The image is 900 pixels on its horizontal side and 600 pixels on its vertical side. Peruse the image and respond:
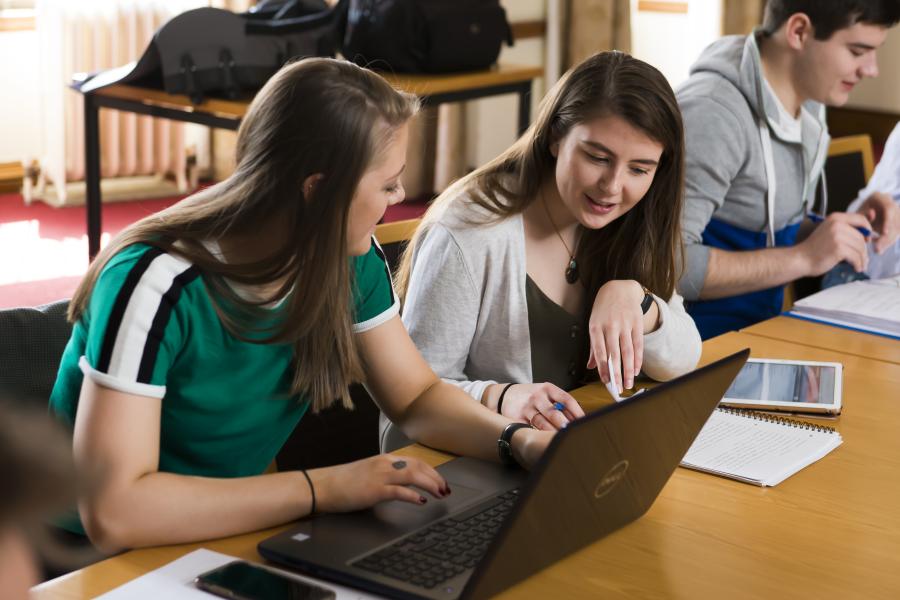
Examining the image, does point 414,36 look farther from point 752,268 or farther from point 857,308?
point 857,308

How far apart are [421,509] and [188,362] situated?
0.31 meters

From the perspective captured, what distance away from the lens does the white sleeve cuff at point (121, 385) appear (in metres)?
1.13

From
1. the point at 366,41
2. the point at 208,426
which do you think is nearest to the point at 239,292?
the point at 208,426

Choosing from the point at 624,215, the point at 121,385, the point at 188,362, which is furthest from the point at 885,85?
the point at 121,385

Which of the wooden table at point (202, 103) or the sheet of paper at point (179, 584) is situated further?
the wooden table at point (202, 103)

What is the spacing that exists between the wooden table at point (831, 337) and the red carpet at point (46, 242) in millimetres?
2387

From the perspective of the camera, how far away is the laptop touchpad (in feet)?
3.73

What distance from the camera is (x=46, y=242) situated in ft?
14.5

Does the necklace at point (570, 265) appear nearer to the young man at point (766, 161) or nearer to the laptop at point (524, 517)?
the young man at point (766, 161)

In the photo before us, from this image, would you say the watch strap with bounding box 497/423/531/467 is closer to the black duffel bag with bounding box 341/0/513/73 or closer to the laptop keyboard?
the laptop keyboard

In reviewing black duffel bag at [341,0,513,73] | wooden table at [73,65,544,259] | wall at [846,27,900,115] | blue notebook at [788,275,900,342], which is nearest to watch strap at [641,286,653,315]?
blue notebook at [788,275,900,342]

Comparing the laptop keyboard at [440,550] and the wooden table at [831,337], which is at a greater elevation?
the wooden table at [831,337]

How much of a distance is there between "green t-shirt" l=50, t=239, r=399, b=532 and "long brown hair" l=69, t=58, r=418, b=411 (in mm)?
25

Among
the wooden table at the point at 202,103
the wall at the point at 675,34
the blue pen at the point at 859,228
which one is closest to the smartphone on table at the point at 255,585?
the blue pen at the point at 859,228
